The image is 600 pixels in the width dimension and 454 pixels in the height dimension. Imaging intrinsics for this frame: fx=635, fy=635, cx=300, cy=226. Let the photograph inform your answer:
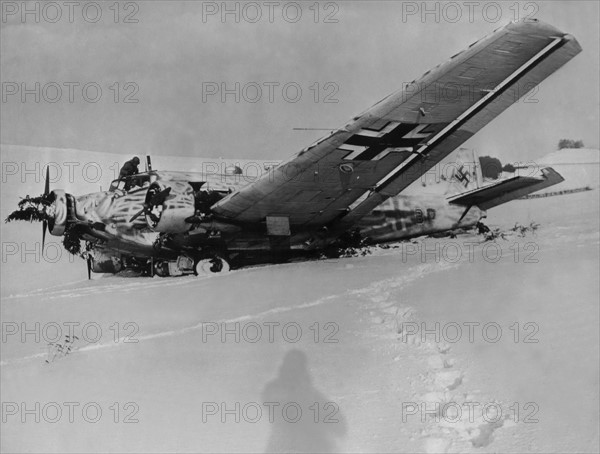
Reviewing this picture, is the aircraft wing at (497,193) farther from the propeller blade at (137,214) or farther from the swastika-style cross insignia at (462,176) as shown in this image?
the propeller blade at (137,214)

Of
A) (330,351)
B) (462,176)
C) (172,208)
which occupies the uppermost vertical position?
(462,176)

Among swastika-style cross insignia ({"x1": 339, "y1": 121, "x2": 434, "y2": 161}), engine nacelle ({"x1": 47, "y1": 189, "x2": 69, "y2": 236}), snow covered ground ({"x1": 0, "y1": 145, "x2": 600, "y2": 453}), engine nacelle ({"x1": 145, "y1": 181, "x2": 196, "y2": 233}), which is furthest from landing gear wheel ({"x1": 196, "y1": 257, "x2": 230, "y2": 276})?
swastika-style cross insignia ({"x1": 339, "y1": 121, "x2": 434, "y2": 161})

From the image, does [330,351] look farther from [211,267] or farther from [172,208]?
[172,208]

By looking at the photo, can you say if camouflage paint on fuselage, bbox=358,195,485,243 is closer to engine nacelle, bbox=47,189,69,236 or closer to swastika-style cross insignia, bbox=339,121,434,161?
swastika-style cross insignia, bbox=339,121,434,161

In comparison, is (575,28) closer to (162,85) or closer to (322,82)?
(322,82)

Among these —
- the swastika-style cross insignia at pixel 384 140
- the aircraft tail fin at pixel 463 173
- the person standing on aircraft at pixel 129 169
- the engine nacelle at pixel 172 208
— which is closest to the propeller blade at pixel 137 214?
the engine nacelle at pixel 172 208

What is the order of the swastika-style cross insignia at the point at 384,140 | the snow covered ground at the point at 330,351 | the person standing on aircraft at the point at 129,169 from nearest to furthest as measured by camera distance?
the swastika-style cross insignia at the point at 384,140 < the snow covered ground at the point at 330,351 < the person standing on aircraft at the point at 129,169

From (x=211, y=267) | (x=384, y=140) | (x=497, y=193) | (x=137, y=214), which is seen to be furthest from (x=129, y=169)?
(x=497, y=193)
